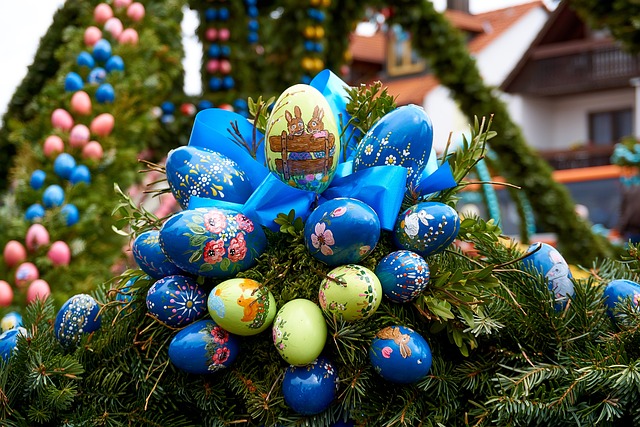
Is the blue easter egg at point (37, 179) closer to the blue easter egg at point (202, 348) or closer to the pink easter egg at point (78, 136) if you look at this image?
the pink easter egg at point (78, 136)

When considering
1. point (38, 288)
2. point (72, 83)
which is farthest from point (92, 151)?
point (38, 288)

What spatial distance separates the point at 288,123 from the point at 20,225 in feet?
5.07

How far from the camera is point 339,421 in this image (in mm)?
836

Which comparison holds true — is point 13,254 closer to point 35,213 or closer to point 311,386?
point 35,213

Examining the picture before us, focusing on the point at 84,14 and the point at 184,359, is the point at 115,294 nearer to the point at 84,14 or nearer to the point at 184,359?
the point at 184,359

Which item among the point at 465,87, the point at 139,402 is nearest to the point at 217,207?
the point at 139,402

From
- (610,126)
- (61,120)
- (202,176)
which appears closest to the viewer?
(202,176)

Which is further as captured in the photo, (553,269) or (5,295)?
(5,295)

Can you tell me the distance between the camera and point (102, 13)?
2.73m

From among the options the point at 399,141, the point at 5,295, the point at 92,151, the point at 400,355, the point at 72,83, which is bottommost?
the point at 5,295

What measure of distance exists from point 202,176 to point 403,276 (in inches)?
10.6

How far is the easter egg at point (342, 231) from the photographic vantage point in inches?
31.2

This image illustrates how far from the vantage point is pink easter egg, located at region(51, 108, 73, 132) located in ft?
7.66

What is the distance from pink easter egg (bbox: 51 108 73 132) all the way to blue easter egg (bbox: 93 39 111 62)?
0.30 meters
